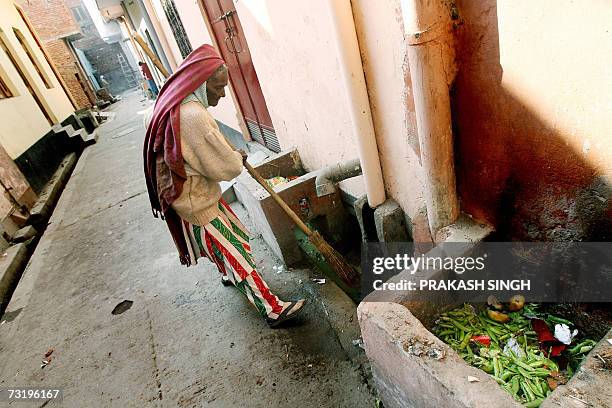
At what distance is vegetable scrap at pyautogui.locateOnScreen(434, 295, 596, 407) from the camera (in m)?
1.54

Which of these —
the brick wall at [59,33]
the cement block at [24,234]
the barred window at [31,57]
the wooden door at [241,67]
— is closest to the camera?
the wooden door at [241,67]

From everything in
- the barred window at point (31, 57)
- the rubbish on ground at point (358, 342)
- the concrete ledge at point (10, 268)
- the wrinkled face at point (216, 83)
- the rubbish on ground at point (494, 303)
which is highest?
the barred window at point (31, 57)

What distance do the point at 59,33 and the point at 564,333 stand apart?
3121 centimetres

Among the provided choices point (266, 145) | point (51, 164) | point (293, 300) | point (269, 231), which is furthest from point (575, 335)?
point (51, 164)

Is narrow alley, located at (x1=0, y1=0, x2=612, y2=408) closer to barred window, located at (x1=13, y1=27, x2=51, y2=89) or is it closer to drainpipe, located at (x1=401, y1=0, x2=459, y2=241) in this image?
drainpipe, located at (x1=401, y1=0, x2=459, y2=241)

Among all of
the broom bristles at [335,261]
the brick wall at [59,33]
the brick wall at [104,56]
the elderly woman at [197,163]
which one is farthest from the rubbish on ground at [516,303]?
the brick wall at [104,56]

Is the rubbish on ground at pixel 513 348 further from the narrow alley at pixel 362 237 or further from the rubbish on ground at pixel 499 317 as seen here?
the rubbish on ground at pixel 499 317

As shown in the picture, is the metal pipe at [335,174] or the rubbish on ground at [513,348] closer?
the rubbish on ground at [513,348]

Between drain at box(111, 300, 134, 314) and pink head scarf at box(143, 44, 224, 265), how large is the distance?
2031mm

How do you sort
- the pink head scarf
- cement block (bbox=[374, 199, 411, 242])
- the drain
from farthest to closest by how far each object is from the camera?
the drain → cement block (bbox=[374, 199, 411, 242]) → the pink head scarf

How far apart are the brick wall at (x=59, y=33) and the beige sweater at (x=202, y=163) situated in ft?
Result: 80.4

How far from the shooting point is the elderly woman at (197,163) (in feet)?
7.67

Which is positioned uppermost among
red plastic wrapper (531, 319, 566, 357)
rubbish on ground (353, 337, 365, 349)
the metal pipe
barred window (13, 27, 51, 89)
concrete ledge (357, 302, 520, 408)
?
barred window (13, 27, 51, 89)

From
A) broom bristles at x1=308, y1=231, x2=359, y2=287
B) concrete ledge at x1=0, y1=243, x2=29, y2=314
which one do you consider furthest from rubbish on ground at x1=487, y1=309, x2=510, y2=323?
concrete ledge at x1=0, y1=243, x2=29, y2=314
